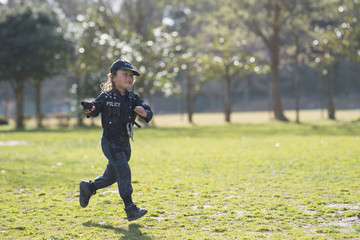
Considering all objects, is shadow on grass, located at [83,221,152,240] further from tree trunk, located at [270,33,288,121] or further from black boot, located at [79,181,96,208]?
tree trunk, located at [270,33,288,121]

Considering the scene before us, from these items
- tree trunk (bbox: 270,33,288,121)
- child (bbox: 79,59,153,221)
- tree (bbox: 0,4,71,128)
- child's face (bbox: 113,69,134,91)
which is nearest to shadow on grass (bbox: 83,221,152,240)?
child (bbox: 79,59,153,221)

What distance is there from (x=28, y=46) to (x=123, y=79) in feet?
A: 83.3

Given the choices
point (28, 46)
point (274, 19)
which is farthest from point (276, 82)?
point (28, 46)

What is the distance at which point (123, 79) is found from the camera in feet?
17.5

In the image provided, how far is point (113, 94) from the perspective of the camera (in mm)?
5312

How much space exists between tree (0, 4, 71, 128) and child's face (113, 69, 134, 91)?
978 inches

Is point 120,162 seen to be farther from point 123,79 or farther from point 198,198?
point 198,198

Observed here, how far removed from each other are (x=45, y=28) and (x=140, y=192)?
25240 mm

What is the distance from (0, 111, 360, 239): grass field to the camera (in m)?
4.68

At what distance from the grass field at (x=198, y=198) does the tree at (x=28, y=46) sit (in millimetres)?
18527

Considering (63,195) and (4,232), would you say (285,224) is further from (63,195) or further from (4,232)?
(63,195)

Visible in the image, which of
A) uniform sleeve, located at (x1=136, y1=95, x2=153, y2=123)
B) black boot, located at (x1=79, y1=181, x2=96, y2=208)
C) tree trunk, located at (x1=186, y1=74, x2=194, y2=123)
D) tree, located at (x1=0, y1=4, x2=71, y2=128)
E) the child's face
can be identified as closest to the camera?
uniform sleeve, located at (x1=136, y1=95, x2=153, y2=123)

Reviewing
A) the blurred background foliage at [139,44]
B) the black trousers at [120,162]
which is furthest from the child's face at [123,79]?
the blurred background foliage at [139,44]

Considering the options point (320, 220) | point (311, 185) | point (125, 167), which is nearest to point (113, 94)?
point (125, 167)
